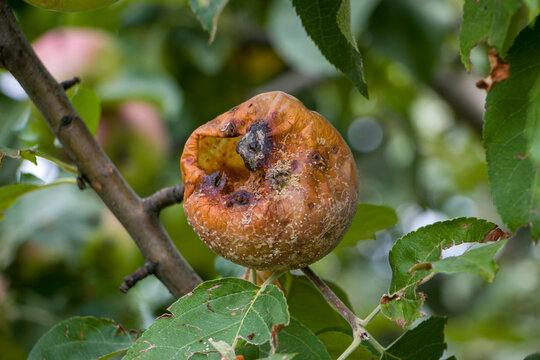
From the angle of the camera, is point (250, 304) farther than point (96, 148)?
No

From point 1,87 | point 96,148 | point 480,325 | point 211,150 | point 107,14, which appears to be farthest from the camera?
point 107,14

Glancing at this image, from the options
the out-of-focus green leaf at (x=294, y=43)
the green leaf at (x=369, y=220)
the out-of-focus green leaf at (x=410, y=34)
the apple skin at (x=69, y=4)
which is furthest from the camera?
the out-of-focus green leaf at (x=410, y=34)

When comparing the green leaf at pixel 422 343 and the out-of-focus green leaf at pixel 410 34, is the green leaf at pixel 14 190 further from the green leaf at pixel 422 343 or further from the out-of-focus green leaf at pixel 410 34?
the out-of-focus green leaf at pixel 410 34

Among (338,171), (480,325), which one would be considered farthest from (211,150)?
(480,325)

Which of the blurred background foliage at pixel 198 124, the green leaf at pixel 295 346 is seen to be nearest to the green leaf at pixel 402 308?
the green leaf at pixel 295 346

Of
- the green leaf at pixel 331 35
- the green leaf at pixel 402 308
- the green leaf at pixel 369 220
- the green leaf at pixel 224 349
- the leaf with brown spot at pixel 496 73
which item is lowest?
the green leaf at pixel 402 308

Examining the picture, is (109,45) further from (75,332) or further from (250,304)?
(250,304)
